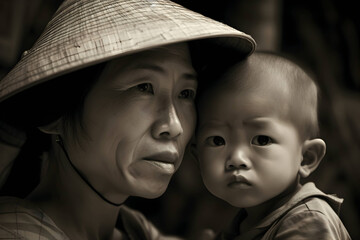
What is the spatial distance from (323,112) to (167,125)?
3098 millimetres

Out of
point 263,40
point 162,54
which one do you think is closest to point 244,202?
point 162,54

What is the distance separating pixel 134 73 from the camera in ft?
4.32

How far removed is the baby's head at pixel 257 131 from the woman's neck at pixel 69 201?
1.12 feet

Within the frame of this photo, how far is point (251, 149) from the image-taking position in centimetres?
140

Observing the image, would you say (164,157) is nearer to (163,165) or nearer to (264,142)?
(163,165)

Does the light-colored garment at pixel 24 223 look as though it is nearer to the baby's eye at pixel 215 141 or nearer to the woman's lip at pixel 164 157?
the woman's lip at pixel 164 157

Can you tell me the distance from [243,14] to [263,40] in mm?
218

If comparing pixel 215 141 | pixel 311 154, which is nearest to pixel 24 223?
pixel 215 141

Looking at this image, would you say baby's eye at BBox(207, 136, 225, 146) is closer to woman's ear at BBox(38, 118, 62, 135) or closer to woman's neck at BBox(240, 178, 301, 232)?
woman's neck at BBox(240, 178, 301, 232)

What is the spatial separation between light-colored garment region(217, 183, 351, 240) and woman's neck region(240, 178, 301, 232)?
49mm

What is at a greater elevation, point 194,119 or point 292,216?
point 194,119

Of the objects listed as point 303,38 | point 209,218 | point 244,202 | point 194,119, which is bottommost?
point 209,218

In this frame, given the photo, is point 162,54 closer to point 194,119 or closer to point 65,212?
point 194,119

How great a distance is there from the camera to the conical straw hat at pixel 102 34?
3.79 feet
